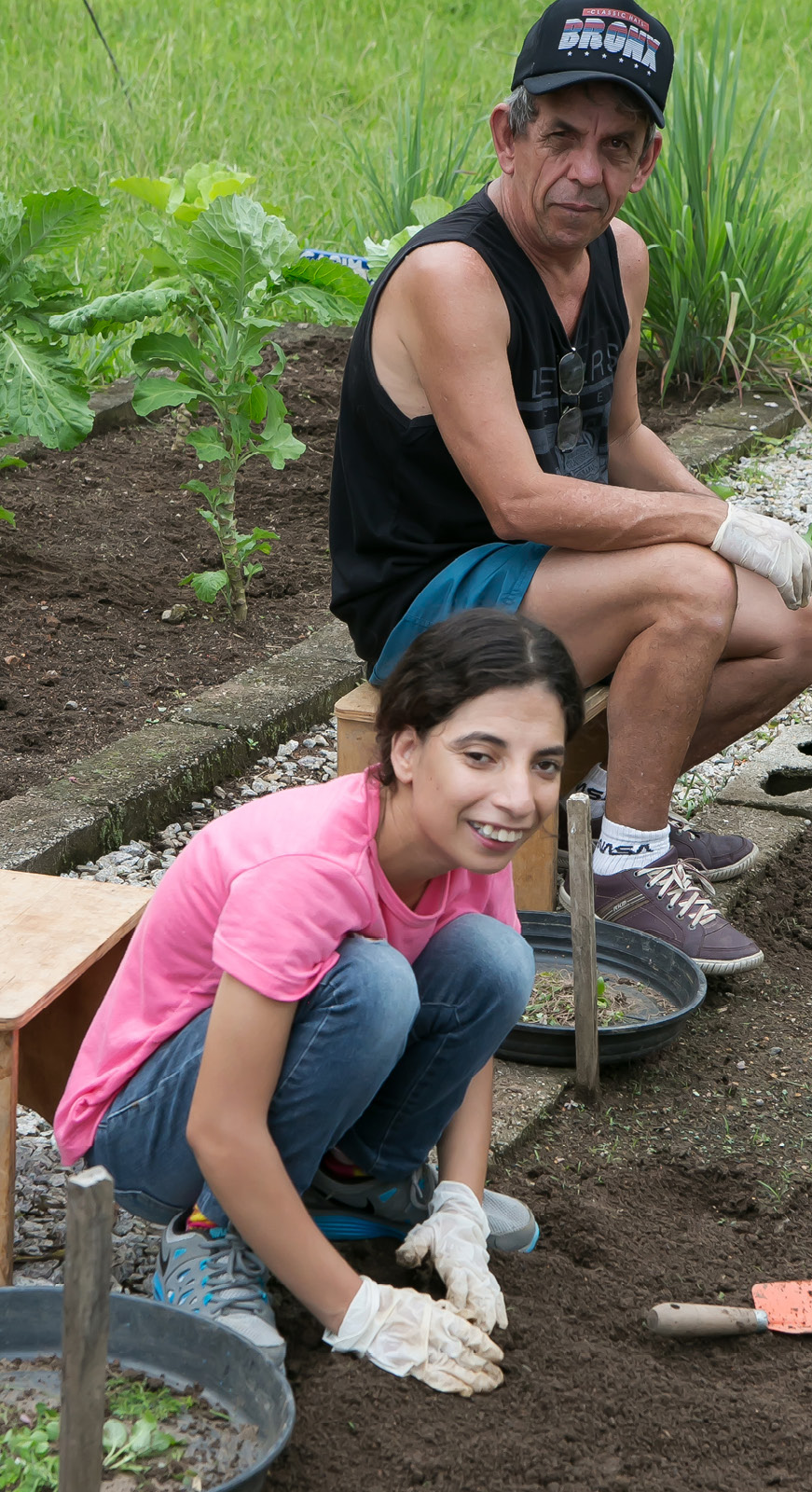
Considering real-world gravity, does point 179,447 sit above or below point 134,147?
below

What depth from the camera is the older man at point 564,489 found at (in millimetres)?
2580

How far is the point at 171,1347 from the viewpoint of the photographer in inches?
66.9

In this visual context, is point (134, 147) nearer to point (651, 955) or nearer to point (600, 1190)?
point (651, 955)

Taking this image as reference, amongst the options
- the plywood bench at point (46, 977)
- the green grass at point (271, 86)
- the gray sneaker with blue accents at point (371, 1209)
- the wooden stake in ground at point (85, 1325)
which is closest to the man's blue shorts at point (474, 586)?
the plywood bench at point (46, 977)

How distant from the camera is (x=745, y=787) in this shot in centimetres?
362

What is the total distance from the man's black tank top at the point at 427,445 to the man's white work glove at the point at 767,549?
34cm

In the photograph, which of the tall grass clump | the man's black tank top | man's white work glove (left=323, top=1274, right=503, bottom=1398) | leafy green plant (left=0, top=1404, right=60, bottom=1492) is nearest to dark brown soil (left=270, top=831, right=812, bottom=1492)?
man's white work glove (left=323, top=1274, right=503, bottom=1398)

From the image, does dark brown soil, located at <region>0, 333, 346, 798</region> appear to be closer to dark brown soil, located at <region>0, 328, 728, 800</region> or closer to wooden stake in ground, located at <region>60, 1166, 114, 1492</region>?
dark brown soil, located at <region>0, 328, 728, 800</region>

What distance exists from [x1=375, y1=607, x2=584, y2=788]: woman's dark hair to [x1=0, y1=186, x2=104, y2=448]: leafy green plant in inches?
77.0

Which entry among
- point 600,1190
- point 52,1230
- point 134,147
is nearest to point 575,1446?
point 600,1190

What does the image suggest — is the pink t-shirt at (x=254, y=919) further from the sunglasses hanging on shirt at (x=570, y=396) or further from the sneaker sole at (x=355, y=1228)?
the sunglasses hanging on shirt at (x=570, y=396)

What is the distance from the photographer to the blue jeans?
5.65 ft

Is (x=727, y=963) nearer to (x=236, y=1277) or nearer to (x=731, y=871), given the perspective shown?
(x=731, y=871)

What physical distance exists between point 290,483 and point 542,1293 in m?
3.42
